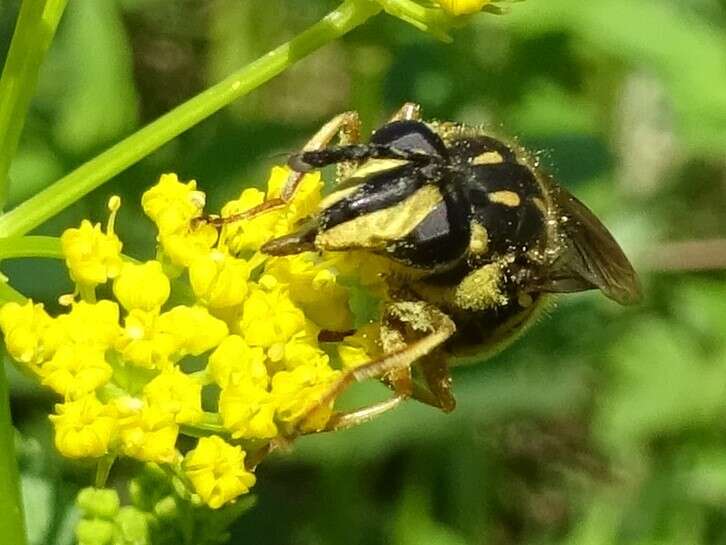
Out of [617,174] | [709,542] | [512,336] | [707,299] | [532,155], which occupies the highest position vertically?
[532,155]

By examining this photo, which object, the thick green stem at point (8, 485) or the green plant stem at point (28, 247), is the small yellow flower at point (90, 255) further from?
the thick green stem at point (8, 485)

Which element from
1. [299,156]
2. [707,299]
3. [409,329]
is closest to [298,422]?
[409,329]

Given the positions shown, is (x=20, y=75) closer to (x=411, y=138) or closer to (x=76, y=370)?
(x=76, y=370)

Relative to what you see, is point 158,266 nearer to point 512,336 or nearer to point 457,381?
point 512,336

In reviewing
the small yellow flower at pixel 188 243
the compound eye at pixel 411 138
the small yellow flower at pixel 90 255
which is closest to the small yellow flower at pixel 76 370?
the small yellow flower at pixel 90 255

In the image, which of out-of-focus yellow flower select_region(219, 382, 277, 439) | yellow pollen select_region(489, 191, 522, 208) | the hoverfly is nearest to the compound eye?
the hoverfly

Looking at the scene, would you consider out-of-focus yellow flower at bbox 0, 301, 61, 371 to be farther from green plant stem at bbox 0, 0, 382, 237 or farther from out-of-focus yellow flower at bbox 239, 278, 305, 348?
out-of-focus yellow flower at bbox 239, 278, 305, 348
